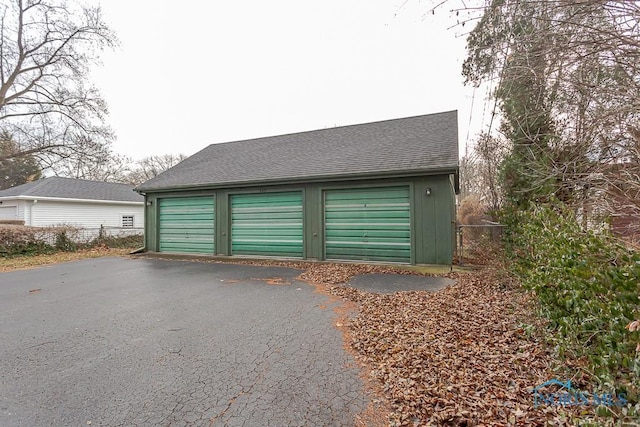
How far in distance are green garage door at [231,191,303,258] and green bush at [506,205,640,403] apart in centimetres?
666

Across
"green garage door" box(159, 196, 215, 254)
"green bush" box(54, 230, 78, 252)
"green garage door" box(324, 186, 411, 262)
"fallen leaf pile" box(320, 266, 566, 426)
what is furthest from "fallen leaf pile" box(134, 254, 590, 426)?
"green bush" box(54, 230, 78, 252)

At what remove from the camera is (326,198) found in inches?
340

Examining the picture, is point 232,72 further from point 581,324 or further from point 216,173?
point 581,324

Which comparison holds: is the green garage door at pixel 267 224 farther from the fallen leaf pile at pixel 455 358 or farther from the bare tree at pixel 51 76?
the bare tree at pixel 51 76

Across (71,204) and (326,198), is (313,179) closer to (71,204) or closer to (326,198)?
(326,198)

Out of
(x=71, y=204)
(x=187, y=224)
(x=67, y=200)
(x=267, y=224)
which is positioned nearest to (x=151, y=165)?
(x=71, y=204)

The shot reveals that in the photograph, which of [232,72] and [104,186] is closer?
[232,72]

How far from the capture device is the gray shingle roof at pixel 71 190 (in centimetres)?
1531

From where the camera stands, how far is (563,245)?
266 centimetres

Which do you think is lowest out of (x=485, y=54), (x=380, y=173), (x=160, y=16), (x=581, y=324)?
(x=581, y=324)

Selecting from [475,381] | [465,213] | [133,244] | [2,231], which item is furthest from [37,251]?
[465,213]

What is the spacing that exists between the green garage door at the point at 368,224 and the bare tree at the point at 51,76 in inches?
589

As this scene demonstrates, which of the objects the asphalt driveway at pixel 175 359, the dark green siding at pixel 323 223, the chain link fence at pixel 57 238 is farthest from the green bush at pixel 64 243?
the asphalt driveway at pixel 175 359

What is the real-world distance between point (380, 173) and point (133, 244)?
13.5 meters
